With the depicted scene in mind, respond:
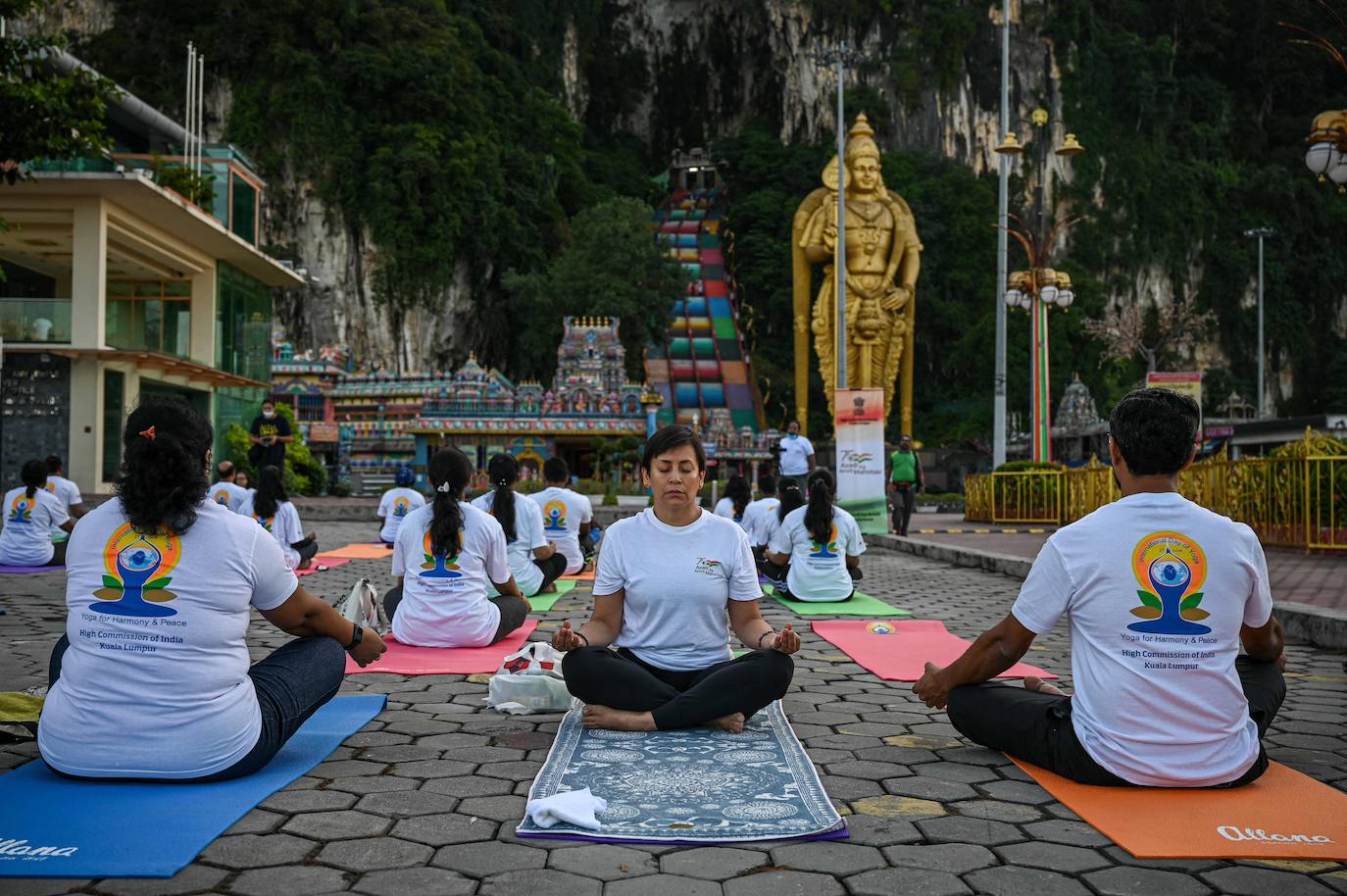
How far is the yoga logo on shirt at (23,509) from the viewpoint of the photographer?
983 centimetres

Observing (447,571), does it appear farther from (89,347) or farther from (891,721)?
(89,347)

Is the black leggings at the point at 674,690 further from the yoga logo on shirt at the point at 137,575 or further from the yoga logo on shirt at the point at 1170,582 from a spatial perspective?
the yoga logo on shirt at the point at 137,575

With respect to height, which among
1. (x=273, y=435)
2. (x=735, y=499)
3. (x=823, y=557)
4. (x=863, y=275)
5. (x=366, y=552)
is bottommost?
(x=366, y=552)

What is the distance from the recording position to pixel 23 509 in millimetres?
9859

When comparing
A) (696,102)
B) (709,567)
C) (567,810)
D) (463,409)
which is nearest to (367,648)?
(567,810)

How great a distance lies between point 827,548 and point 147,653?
223 inches

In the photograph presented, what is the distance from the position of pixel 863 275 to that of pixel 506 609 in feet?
82.1

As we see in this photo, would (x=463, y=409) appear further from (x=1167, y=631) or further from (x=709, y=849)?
(x=709, y=849)

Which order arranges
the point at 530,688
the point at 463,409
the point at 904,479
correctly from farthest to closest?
the point at 463,409 → the point at 904,479 → the point at 530,688

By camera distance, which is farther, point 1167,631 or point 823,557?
point 823,557

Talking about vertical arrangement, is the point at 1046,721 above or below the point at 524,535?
below

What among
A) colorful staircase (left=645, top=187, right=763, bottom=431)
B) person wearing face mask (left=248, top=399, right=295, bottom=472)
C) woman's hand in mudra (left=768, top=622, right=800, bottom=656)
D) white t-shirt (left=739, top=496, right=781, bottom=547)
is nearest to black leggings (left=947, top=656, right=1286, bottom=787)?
woman's hand in mudra (left=768, top=622, right=800, bottom=656)

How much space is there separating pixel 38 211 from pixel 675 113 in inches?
1477

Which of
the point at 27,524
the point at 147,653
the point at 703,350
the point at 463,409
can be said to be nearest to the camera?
the point at 147,653
